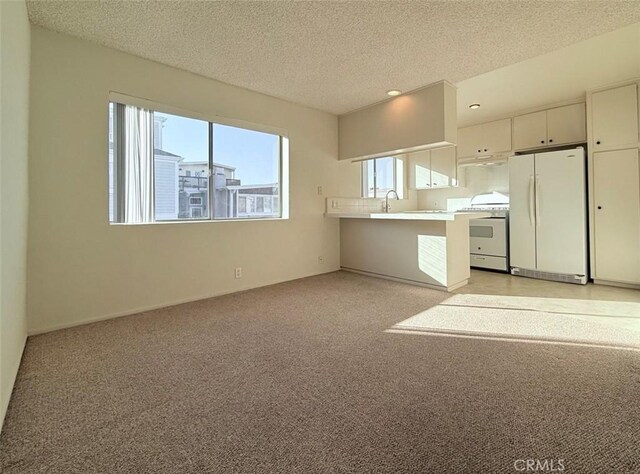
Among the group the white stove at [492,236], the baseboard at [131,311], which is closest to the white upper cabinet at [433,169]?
the white stove at [492,236]

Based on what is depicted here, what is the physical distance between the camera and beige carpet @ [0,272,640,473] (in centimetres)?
124

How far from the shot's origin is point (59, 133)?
263 cm

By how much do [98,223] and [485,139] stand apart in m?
5.43

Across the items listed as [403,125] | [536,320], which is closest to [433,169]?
[403,125]

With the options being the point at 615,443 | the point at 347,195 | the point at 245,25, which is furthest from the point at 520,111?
the point at 615,443

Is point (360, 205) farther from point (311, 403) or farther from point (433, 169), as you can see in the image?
point (311, 403)

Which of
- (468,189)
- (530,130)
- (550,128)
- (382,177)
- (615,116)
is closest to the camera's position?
(615,116)

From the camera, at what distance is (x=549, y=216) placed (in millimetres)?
4293

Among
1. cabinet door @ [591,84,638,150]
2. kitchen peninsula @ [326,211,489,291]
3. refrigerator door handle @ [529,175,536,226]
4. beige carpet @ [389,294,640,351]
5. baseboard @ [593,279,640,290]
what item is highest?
cabinet door @ [591,84,638,150]

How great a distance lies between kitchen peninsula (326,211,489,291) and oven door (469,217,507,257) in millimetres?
970

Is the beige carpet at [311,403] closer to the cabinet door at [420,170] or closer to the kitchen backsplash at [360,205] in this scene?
the kitchen backsplash at [360,205]

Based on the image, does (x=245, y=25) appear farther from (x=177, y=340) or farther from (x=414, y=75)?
(x=177, y=340)

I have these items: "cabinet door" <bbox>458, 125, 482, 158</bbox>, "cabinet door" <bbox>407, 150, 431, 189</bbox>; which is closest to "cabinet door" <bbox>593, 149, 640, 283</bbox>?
"cabinet door" <bbox>458, 125, 482, 158</bbox>

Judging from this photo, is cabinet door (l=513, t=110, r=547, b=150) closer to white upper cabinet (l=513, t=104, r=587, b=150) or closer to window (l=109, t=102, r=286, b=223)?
white upper cabinet (l=513, t=104, r=587, b=150)
